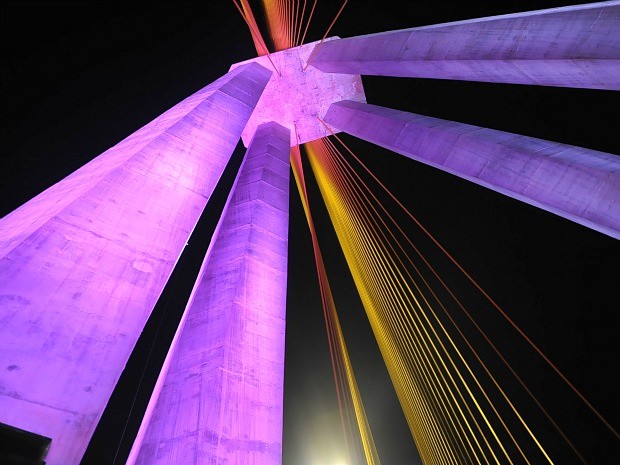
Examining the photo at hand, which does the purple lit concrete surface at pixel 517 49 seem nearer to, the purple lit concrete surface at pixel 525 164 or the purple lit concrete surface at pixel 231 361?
the purple lit concrete surface at pixel 525 164

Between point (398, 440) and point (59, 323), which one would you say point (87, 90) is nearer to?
point (59, 323)

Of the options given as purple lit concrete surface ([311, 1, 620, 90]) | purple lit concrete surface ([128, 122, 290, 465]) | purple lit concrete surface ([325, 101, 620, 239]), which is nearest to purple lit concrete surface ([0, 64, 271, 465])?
purple lit concrete surface ([128, 122, 290, 465])

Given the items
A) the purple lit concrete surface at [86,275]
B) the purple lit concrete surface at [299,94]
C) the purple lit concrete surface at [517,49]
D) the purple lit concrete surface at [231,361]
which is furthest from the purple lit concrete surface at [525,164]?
the purple lit concrete surface at [86,275]

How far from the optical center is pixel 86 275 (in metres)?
5.02

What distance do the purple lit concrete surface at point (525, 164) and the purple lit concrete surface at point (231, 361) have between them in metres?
3.92

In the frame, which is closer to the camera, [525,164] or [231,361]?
[231,361]

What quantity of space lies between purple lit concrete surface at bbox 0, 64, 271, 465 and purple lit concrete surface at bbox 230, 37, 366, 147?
24.0 feet

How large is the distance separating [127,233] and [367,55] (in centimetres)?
755

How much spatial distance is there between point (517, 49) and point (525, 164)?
6.40ft

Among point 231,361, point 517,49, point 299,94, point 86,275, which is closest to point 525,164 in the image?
point 517,49

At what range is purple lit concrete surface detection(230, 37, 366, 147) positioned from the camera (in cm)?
1377

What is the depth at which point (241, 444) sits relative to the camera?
6.27 meters

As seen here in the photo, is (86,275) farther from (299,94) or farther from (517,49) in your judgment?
(299,94)

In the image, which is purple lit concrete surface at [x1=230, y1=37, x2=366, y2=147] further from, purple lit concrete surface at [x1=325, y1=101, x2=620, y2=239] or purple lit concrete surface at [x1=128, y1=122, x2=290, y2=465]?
purple lit concrete surface at [x1=128, y1=122, x2=290, y2=465]
